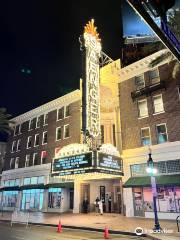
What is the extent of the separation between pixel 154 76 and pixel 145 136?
686 cm

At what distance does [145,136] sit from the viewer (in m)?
26.2

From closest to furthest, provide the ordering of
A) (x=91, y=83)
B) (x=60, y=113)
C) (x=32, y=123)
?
(x=91, y=83), (x=60, y=113), (x=32, y=123)

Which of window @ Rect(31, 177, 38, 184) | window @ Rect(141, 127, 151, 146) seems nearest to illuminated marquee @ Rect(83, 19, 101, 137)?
window @ Rect(141, 127, 151, 146)

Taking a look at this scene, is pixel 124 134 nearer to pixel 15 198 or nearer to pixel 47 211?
pixel 47 211

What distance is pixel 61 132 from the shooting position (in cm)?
3697

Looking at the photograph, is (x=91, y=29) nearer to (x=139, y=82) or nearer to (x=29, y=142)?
(x=139, y=82)

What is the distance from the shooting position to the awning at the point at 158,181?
2170 cm

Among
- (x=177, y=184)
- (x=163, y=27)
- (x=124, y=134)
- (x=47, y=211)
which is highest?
(x=124, y=134)

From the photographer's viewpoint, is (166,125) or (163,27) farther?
(166,125)

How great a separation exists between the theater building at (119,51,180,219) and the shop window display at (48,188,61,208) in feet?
39.3

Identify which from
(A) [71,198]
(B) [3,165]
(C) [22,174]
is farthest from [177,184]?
(B) [3,165]

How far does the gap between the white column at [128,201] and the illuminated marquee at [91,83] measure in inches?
286

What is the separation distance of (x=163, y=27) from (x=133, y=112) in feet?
81.4

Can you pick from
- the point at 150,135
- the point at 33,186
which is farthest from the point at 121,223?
the point at 33,186
